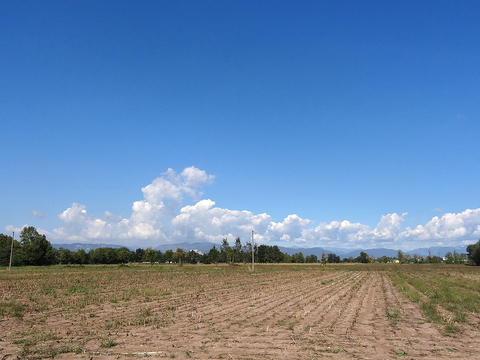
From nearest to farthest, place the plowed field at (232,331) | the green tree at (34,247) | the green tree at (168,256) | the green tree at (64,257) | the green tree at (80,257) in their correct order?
1. the plowed field at (232,331)
2. the green tree at (34,247)
3. the green tree at (64,257)
4. the green tree at (80,257)
5. the green tree at (168,256)

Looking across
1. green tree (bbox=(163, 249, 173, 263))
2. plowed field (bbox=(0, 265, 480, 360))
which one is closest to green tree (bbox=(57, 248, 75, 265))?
green tree (bbox=(163, 249, 173, 263))

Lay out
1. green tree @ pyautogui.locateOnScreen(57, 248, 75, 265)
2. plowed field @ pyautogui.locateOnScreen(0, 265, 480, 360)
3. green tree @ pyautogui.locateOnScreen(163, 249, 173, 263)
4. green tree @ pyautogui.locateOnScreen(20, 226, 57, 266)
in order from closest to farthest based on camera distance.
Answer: plowed field @ pyautogui.locateOnScreen(0, 265, 480, 360)
green tree @ pyautogui.locateOnScreen(20, 226, 57, 266)
green tree @ pyautogui.locateOnScreen(57, 248, 75, 265)
green tree @ pyautogui.locateOnScreen(163, 249, 173, 263)

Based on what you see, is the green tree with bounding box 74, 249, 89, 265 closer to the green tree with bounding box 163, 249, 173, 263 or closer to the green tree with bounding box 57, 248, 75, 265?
the green tree with bounding box 57, 248, 75, 265

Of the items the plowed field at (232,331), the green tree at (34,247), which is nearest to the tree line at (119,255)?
the green tree at (34,247)

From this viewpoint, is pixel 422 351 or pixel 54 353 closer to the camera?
pixel 54 353

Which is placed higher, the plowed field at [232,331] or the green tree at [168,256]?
the plowed field at [232,331]

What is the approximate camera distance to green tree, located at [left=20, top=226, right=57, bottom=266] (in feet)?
338

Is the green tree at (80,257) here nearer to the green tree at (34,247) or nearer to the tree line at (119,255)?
the tree line at (119,255)

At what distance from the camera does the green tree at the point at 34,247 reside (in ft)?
338

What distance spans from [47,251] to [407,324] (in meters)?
121

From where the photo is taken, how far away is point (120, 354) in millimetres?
9984

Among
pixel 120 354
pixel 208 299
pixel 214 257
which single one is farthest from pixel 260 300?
pixel 214 257

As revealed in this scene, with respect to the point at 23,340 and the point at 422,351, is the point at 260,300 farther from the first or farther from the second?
the point at 23,340

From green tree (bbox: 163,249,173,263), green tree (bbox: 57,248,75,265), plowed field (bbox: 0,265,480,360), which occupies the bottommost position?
green tree (bbox: 163,249,173,263)
